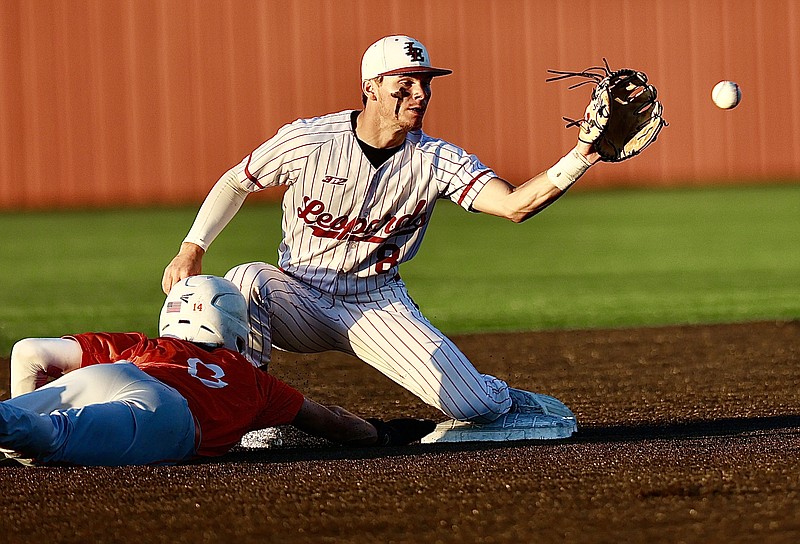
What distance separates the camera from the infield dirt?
2.89m

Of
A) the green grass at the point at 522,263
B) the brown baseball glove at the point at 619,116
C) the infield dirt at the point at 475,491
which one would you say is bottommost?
the green grass at the point at 522,263

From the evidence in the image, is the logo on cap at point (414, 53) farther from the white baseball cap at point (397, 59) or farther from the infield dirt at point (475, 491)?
the infield dirt at point (475, 491)

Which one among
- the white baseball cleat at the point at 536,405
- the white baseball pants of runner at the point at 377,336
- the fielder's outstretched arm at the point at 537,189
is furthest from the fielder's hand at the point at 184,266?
the white baseball cleat at the point at 536,405

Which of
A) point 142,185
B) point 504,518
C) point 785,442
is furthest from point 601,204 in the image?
point 504,518

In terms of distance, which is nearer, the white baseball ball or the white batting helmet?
the white batting helmet

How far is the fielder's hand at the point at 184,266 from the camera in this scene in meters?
4.48

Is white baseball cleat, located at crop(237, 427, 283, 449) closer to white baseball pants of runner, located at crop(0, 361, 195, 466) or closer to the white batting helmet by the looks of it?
the white batting helmet

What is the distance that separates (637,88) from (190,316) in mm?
1569

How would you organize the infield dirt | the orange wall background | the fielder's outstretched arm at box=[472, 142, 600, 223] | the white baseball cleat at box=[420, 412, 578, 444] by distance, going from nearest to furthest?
1. the infield dirt
2. the fielder's outstretched arm at box=[472, 142, 600, 223]
3. the white baseball cleat at box=[420, 412, 578, 444]
4. the orange wall background

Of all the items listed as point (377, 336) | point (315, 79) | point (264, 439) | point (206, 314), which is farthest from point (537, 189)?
point (315, 79)

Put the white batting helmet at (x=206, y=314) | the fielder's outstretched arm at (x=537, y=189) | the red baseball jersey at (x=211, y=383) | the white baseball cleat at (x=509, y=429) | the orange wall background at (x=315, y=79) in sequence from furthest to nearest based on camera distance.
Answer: the orange wall background at (x=315, y=79), the white baseball cleat at (x=509, y=429), the fielder's outstretched arm at (x=537, y=189), the white batting helmet at (x=206, y=314), the red baseball jersey at (x=211, y=383)

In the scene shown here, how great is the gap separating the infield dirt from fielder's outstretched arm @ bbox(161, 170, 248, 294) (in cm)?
67

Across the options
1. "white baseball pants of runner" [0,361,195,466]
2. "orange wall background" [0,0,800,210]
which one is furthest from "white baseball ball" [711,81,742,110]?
"orange wall background" [0,0,800,210]

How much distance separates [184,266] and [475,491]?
1.68m
